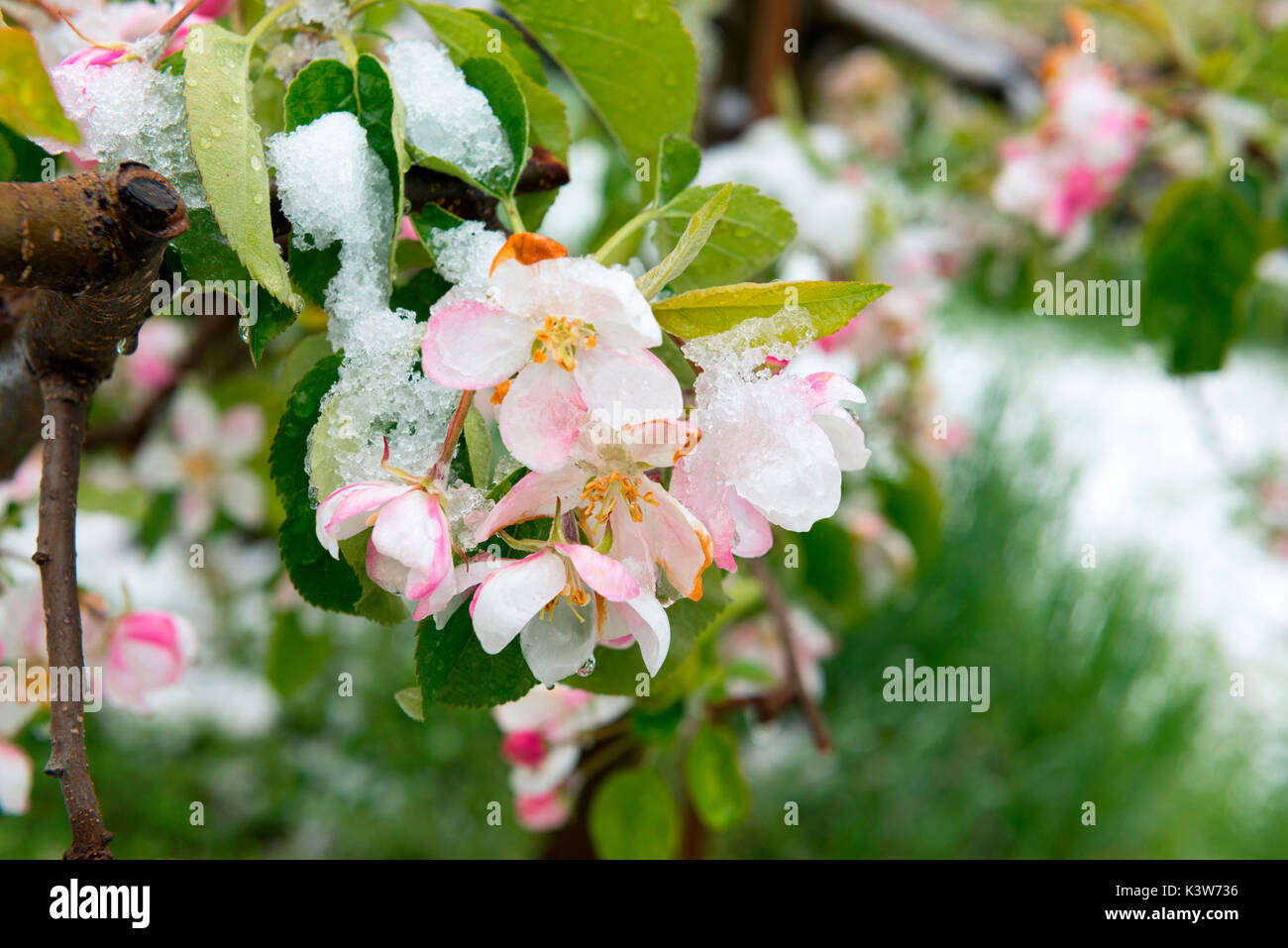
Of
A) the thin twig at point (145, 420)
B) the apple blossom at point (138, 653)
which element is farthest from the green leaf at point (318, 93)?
the thin twig at point (145, 420)

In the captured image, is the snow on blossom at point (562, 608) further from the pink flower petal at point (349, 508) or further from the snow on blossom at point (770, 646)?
the snow on blossom at point (770, 646)

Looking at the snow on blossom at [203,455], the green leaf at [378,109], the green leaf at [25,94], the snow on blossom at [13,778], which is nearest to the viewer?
the green leaf at [25,94]

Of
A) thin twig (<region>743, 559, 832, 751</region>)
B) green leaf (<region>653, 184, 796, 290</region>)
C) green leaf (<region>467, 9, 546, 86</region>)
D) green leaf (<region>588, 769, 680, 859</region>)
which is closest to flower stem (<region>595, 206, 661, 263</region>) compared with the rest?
green leaf (<region>653, 184, 796, 290</region>)

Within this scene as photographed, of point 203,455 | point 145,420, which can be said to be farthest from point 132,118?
point 145,420

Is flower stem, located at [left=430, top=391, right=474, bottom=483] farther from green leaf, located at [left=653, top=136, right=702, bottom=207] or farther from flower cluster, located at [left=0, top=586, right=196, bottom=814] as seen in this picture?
flower cluster, located at [left=0, top=586, right=196, bottom=814]
